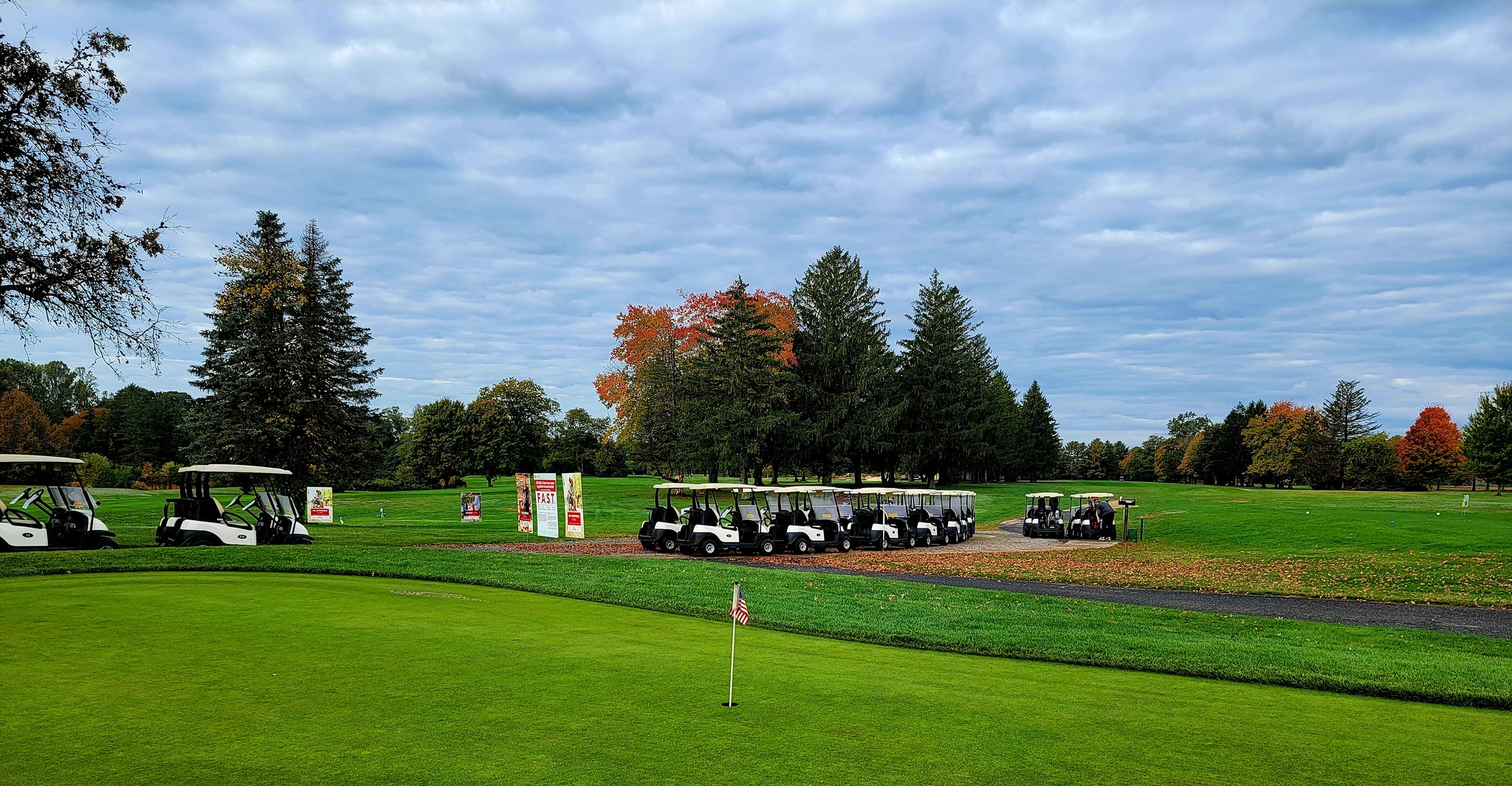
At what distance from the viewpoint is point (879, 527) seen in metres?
30.0

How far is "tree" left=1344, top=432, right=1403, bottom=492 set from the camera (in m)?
79.7

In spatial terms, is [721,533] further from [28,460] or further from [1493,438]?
[1493,438]

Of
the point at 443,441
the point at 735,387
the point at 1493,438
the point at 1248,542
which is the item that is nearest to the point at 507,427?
the point at 443,441

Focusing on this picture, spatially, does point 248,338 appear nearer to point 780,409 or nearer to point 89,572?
point 89,572

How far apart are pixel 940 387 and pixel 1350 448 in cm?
4914

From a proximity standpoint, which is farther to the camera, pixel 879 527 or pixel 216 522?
pixel 879 527

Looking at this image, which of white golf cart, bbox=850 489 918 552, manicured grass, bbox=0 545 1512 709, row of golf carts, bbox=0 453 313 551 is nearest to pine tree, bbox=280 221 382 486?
row of golf carts, bbox=0 453 313 551

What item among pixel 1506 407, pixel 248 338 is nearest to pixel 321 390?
pixel 248 338

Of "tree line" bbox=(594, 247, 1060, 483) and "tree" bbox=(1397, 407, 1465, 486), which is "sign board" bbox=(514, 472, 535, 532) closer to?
"tree line" bbox=(594, 247, 1060, 483)

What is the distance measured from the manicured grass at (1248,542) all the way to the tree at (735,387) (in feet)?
22.3

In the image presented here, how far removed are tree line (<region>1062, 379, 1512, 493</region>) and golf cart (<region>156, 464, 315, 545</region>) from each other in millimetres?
74773

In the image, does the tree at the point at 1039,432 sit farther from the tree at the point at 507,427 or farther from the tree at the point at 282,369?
the tree at the point at 282,369

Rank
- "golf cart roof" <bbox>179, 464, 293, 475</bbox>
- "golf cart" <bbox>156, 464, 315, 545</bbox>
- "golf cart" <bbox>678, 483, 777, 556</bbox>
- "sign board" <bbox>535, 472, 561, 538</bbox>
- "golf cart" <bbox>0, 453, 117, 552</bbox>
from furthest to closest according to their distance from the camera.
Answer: "golf cart" <bbox>678, 483, 777, 556</bbox>, "sign board" <bbox>535, 472, 561, 538</bbox>, "golf cart" <bbox>156, 464, 315, 545</bbox>, "golf cart roof" <bbox>179, 464, 293, 475</bbox>, "golf cart" <bbox>0, 453, 117, 552</bbox>

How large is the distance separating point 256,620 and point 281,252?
32.0 m
